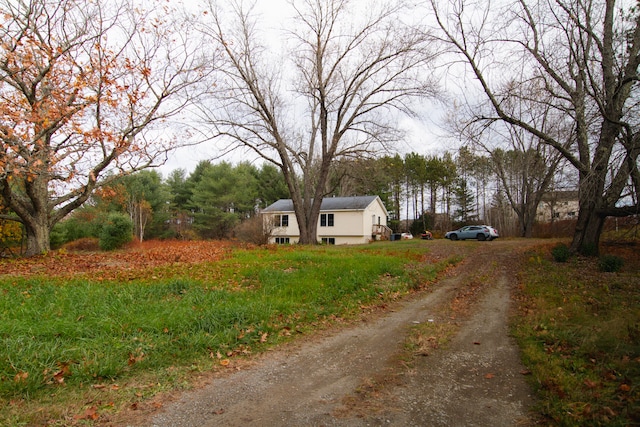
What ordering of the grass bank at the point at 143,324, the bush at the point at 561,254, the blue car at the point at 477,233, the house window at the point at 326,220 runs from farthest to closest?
the house window at the point at 326,220
the blue car at the point at 477,233
the bush at the point at 561,254
the grass bank at the point at 143,324

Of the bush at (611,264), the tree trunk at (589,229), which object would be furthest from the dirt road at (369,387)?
the tree trunk at (589,229)

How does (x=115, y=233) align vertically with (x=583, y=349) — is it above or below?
above

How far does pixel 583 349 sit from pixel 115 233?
69.9 feet

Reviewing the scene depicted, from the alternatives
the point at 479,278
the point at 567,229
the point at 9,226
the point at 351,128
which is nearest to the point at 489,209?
the point at 567,229

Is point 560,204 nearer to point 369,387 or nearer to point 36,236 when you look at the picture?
point 369,387

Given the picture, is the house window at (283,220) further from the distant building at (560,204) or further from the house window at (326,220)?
the distant building at (560,204)

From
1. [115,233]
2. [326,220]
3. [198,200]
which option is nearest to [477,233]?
[326,220]

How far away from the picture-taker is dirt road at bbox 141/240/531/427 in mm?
2977

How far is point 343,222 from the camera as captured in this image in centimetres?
3123

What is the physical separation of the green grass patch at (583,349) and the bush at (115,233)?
1969 cm

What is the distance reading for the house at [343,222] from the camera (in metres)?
30.7

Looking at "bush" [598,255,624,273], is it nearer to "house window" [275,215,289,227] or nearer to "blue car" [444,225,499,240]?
"blue car" [444,225,499,240]

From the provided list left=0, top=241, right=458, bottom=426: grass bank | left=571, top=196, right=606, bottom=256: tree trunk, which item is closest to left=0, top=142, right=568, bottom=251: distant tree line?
left=571, top=196, right=606, bottom=256: tree trunk

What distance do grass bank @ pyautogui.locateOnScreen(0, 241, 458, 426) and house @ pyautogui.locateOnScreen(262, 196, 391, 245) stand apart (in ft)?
70.9
